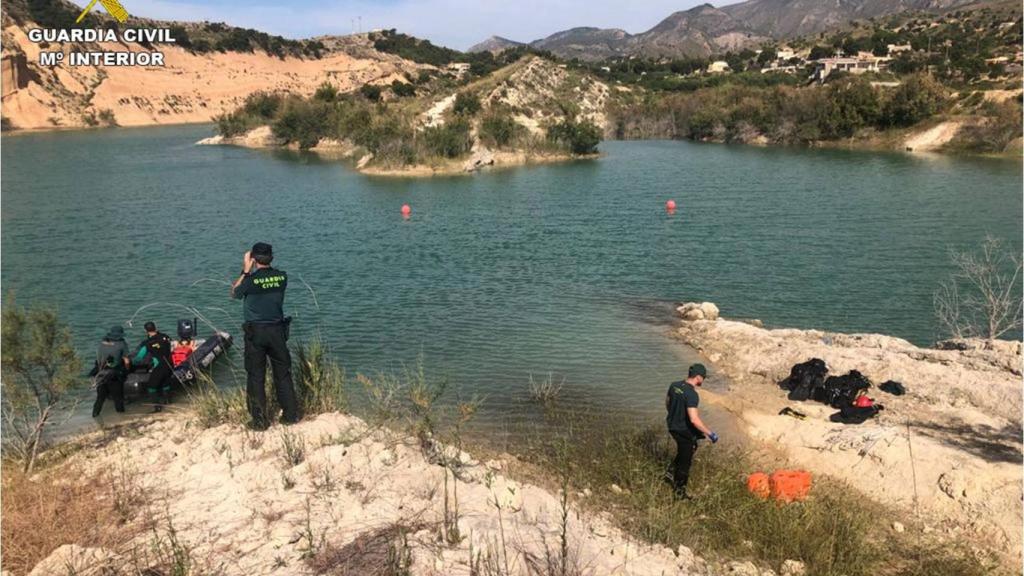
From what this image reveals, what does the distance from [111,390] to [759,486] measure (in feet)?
37.1

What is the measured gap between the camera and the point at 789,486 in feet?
27.7

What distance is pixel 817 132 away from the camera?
2685 inches

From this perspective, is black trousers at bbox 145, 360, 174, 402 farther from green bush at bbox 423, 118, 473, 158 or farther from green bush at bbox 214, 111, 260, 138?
green bush at bbox 214, 111, 260, 138

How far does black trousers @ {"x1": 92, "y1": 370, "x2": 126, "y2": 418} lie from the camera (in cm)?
1200

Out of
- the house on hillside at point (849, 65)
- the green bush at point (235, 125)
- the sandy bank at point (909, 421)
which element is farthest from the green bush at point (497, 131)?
the house on hillside at point (849, 65)

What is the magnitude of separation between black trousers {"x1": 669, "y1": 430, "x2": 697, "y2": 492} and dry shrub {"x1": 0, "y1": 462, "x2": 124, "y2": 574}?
20.0 ft

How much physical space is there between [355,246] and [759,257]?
51.8ft

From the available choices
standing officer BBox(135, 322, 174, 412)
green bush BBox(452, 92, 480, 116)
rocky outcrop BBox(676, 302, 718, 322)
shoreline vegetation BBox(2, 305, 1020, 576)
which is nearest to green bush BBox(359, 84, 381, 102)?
green bush BBox(452, 92, 480, 116)

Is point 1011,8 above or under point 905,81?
above

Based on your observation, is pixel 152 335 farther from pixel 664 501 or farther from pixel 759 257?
pixel 759 257

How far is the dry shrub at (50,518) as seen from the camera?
5.88m

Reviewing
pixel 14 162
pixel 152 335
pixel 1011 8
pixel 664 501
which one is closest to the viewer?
pixel 664 501

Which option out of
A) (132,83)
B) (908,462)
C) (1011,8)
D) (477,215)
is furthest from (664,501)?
(1011,8)

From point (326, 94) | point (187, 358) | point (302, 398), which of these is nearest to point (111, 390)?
point (187, 358)
